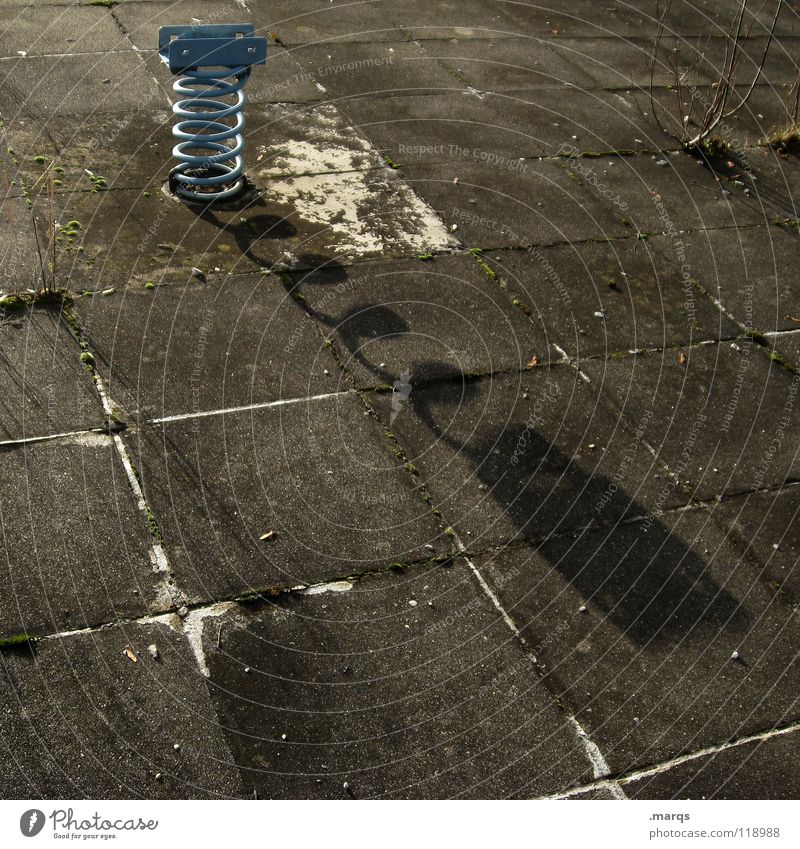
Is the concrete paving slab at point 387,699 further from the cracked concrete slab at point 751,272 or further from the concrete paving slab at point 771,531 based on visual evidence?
the cracked concrete slab at point 751,272

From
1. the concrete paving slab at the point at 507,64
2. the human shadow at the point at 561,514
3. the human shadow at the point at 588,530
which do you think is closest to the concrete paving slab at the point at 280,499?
the human shadow at the point at 561,514

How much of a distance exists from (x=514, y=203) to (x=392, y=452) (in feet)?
9.92

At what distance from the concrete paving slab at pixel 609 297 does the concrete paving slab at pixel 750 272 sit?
0.17m

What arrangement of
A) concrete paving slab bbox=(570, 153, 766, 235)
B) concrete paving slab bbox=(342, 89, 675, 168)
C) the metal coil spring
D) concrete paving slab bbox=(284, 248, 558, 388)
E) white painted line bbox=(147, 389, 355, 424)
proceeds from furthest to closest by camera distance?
concrete paving slab bbox=(342, 89, 675, 168)
concrete paving slab bbox=(570, 153, 766, 235)
the metal coil spring
concrete paving slab bbox=(284, 248, 558, 388)
white painted line bbox=(147, 389, 355, 424)

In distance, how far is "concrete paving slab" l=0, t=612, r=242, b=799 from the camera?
367 cm

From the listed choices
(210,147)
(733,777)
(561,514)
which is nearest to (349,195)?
(210,147)

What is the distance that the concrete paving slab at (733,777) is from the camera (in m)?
3.88

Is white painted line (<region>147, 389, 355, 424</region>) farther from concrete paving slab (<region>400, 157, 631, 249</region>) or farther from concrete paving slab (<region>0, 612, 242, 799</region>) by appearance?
concrete paving slab (<region>400, 157, 631, 249</region>)

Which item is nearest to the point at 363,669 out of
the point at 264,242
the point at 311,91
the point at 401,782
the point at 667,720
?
the point at 401,782

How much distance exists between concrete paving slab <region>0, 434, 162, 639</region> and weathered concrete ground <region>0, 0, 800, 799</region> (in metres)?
0.02

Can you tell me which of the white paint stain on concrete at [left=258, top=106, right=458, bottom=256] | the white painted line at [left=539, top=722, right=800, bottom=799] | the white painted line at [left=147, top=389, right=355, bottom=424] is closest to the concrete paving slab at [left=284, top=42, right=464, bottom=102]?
the white paint stain on concrete at [left=258, top=106, right=458, bottom=256]

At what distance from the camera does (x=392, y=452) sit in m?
5.28

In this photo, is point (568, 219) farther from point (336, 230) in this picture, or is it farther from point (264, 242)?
point (264, 242)
